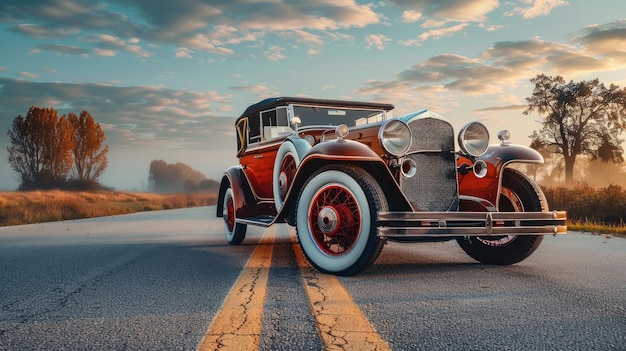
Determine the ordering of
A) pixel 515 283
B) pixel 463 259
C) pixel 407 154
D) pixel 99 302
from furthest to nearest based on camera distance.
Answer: pixel 463 259 → pixel 407 154 → pixel 515 283 → pixel 99 302

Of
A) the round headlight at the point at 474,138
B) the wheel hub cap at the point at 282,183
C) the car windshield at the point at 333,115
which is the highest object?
the car windshield at the point at 333,115

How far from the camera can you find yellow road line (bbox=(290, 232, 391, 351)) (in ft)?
8.11

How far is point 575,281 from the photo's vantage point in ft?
13.8

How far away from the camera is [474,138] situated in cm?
550

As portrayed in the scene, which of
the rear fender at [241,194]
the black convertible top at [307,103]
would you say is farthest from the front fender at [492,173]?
the rear fender at [241,194]

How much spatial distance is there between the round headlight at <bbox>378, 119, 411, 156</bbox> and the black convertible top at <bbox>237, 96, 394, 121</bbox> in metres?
2.22

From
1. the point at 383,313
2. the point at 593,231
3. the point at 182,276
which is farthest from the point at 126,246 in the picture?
the point at 593,231

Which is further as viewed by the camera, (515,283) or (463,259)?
(463,259)

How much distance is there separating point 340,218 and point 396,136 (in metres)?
1.02

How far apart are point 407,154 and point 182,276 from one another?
7.75 ft

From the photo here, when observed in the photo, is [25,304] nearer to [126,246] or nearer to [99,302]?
[99,302]

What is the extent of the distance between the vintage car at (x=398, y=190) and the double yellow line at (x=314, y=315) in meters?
0.48

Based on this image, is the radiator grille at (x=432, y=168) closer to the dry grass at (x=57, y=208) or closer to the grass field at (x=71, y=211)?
the grass field at (x=71, y=211)

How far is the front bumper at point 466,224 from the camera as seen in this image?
13.8 ft
